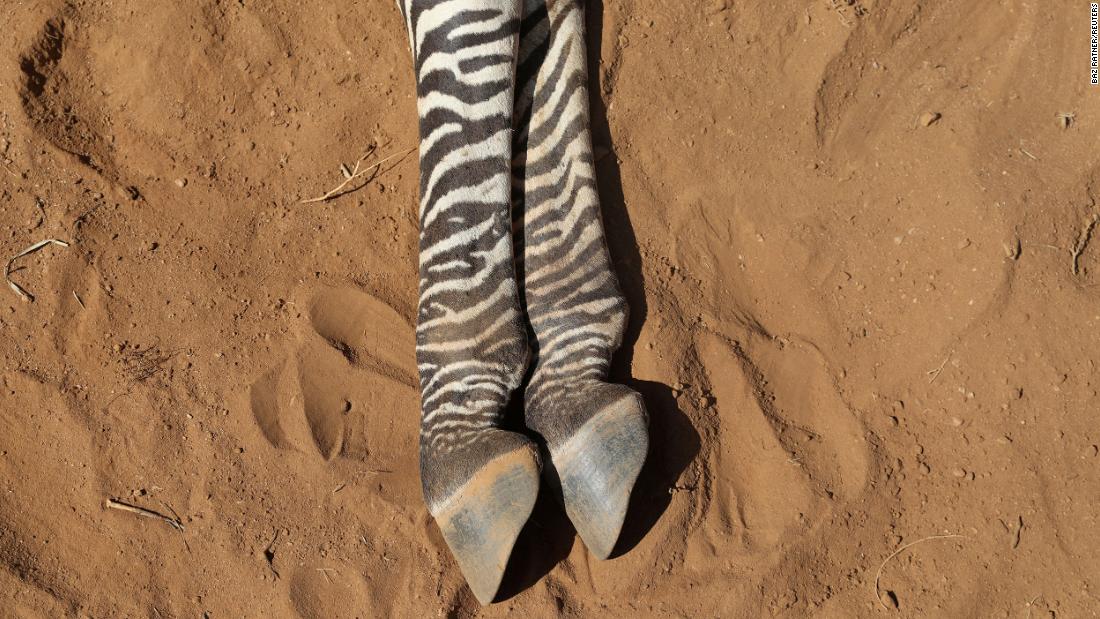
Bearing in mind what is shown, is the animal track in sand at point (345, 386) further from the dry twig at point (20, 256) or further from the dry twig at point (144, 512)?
the dry twig at point (20, 256)

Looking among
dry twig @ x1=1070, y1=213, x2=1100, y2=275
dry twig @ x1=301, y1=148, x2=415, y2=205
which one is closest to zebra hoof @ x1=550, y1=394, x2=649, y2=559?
dry twig @ x1=301, y1=148, x2=415, y2=205

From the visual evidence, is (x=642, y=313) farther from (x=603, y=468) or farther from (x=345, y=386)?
(x=345, y=386)

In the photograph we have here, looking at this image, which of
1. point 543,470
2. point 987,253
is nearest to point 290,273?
point 543,470

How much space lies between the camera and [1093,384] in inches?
94.3

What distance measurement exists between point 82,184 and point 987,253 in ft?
10.5

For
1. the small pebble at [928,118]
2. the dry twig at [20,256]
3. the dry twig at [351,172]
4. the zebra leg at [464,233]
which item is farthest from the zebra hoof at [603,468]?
the dry twig at [20,256]

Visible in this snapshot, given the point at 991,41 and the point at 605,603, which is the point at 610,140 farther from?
the point at 605,603

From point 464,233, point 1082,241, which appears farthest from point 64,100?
point 1082,241

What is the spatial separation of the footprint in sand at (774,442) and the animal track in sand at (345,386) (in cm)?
108

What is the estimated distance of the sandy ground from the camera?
2.34 m

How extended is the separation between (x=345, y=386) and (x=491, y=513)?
2.42 feet

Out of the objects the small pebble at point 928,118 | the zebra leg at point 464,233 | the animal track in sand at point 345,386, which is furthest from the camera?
the small pebble at point 928,118

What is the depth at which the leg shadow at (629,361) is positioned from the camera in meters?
2.34

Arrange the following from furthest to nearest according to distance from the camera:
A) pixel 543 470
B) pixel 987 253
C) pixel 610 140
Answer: pixel 610 140
pixel 987 253
pixel 543 470
